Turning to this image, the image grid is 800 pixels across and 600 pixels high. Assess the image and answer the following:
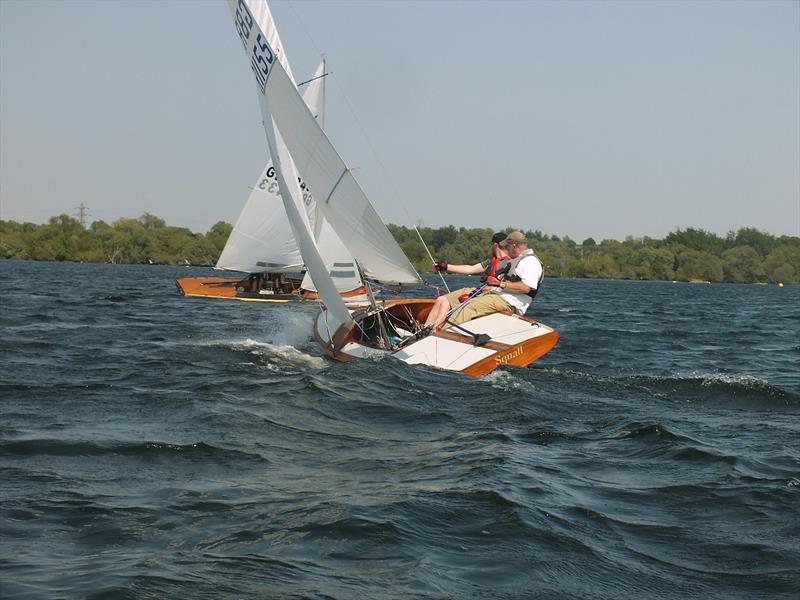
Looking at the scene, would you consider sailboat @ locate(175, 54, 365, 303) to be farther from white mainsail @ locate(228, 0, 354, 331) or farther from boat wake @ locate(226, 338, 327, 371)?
white mainsail @ locate(228, 0, 354, 331)

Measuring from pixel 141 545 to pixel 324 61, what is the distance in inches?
864

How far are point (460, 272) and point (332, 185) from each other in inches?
77.8

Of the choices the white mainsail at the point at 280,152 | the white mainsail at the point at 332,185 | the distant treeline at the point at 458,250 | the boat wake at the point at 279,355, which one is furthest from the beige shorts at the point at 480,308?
the distant treeline at the point at 458,250

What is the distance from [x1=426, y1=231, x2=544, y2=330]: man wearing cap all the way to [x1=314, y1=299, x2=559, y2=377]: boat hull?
0.56 ft

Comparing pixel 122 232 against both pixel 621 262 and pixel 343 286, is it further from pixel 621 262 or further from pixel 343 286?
pixel 343 286

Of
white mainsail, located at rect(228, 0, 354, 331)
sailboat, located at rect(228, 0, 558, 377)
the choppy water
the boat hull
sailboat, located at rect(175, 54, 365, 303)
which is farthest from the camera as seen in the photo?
sailboat, located at rect(175, 54, 365, 303)

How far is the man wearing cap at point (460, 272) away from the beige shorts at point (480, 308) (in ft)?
0.54

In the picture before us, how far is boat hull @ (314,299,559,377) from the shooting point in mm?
10867

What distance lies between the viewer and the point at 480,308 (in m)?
12.2

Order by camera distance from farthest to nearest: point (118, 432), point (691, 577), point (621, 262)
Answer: point (621, 262) → point (118, 432) → point (691, 577)

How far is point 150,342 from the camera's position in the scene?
14.5 metres

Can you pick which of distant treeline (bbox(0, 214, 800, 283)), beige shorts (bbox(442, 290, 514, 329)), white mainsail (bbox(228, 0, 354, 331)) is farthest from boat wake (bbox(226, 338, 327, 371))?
distant treeline (bbox(0, 214, 800, 283))

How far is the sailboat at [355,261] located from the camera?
1109 centimetres

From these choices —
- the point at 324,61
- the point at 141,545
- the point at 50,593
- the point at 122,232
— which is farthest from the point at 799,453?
the point at 122,232
